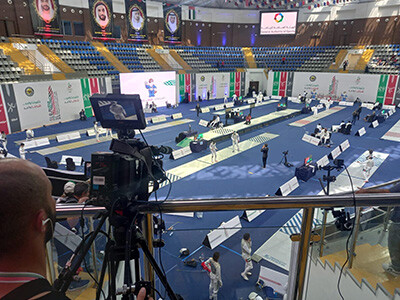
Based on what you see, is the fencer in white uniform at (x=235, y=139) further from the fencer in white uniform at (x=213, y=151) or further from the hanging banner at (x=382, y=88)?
the hanging banner at (x=382, y=88)

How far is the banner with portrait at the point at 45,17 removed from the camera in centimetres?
2683

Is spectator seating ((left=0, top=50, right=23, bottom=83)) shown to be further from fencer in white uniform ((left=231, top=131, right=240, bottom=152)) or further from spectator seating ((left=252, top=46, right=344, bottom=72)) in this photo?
spectator seating ((left=252, top=46, right=344, bottom=72))

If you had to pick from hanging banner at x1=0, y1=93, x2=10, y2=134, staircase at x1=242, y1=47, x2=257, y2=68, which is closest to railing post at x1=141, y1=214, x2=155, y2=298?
hanging banner at x1=0, y1=93, x2=10, y2=134

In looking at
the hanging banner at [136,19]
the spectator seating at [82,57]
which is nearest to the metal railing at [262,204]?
the spectator seating at [82,57]

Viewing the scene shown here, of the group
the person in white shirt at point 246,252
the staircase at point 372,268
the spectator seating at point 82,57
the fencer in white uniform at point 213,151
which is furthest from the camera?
the spectator seating at point 82,57

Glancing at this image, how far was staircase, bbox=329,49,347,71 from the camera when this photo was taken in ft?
119

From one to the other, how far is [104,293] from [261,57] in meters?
44.1

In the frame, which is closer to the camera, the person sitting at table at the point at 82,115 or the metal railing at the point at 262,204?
the metal railing at the point at 262,204

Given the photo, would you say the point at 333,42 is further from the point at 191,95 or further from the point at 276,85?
the point at 191,95

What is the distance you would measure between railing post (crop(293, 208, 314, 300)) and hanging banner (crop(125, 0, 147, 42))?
3661cm

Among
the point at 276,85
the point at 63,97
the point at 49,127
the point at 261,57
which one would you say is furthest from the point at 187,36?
the point at 49,127

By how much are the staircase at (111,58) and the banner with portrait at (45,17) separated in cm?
395

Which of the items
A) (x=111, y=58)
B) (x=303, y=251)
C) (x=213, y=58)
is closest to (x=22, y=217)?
(x=303, y=251)

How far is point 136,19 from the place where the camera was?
3484cm
